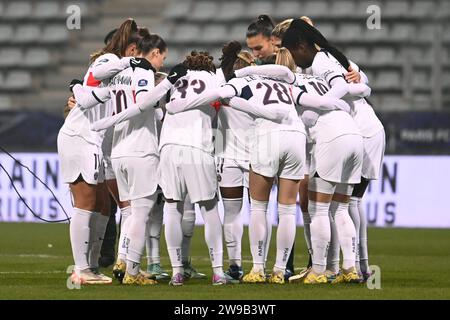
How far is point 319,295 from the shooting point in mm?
8367

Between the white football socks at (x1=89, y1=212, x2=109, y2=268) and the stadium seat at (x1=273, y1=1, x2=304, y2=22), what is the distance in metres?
14.6

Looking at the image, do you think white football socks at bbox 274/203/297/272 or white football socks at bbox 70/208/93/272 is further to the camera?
white football socks at bbox 70/208/93/272

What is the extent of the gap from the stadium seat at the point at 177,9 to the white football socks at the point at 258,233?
16.9m

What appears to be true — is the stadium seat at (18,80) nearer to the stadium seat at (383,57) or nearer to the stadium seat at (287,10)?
the stadium seat at (287,10)

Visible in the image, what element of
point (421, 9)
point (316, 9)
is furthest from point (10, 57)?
point (421, 9)

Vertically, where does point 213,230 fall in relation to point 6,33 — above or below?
below

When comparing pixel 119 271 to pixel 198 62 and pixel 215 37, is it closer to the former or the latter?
pixel 198 62

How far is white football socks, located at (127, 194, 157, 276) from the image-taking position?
9.16 m

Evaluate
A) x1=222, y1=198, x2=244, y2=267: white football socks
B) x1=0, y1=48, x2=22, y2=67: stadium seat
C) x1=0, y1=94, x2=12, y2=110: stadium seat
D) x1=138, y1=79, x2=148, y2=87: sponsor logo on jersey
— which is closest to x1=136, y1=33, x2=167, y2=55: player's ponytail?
x1=138, y1=79, x2=148, y2=87: sponsor logo on jersey

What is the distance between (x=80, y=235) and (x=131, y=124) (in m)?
1.01

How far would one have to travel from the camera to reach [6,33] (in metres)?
25.5

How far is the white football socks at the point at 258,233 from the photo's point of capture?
938 centimetres

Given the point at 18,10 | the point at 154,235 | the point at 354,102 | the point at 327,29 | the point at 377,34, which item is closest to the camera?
the point at 354,102

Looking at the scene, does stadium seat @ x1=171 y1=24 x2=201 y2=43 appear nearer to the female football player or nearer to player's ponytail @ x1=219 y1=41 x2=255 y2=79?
player's ponytail @ x1=219 y1=41 x2=255 y2=79
